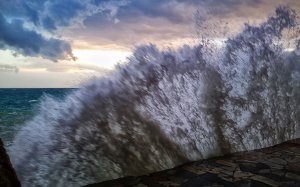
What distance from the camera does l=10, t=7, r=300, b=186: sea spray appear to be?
457 cm

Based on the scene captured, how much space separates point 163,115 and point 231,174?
155 cm

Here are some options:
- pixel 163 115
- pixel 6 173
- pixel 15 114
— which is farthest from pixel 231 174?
pixel 15 114

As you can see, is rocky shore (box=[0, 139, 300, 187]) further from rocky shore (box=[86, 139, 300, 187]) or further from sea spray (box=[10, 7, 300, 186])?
sea spray (box=[10, 7, 300, 186])

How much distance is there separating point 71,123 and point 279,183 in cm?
308

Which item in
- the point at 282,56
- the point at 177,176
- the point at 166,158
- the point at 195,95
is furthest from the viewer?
the point at 282,56

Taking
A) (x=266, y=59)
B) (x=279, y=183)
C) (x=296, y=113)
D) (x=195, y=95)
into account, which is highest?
(x=266, y=59)

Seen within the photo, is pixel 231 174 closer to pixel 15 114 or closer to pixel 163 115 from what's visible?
pixel 163 115

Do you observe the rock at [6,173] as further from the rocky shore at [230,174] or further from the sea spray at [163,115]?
the rocky shore at [230,174]

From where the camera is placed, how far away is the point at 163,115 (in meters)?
5.53

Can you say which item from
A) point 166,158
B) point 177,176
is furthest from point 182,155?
point 177,176

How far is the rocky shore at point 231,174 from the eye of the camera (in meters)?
4.24

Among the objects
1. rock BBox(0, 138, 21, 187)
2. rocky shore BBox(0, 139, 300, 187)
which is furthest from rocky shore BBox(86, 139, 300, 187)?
rock BBox(0, 138, 21, 187)

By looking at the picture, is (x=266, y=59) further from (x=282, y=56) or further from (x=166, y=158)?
(x=166, y=158)

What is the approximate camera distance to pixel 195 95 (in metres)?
6.21
